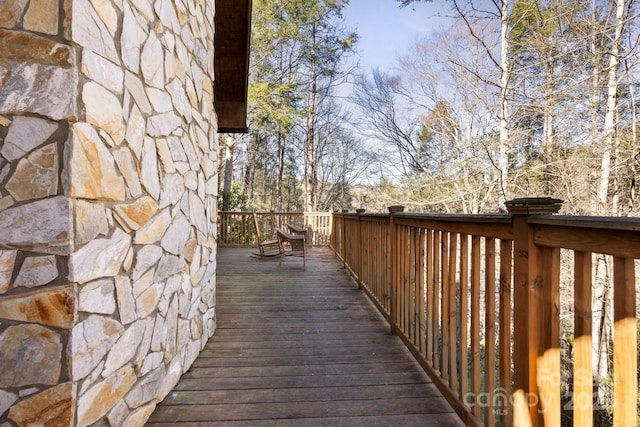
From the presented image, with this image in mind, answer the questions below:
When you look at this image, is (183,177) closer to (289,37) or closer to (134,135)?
(134,135)

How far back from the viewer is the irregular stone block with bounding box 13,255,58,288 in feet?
4.10

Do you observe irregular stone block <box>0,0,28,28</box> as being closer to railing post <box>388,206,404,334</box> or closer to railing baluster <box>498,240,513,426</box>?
railing baluster <box>498,240,513,426</box>

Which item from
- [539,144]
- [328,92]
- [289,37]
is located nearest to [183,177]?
[539,144]

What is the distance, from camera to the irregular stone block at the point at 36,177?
125cm

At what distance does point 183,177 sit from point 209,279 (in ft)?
3.52

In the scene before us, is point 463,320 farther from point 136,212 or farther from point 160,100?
point 160,100

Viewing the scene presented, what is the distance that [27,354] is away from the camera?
1.24m

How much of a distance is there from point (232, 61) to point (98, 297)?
3.75 m

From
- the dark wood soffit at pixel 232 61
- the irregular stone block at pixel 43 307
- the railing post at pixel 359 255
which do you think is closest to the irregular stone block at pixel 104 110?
the irregular stone block at pixel 43 307

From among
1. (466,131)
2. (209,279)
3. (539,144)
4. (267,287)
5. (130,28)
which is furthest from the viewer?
(466,131)

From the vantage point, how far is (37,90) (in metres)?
1.26

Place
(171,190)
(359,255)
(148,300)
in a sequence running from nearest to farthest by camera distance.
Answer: (148,300), (171,190), (359,255)

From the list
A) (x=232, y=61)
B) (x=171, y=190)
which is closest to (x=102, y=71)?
(x=171, y=190)

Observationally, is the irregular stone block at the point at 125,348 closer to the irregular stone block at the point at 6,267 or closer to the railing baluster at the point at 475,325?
the irregular stone block at the point at 6,267
